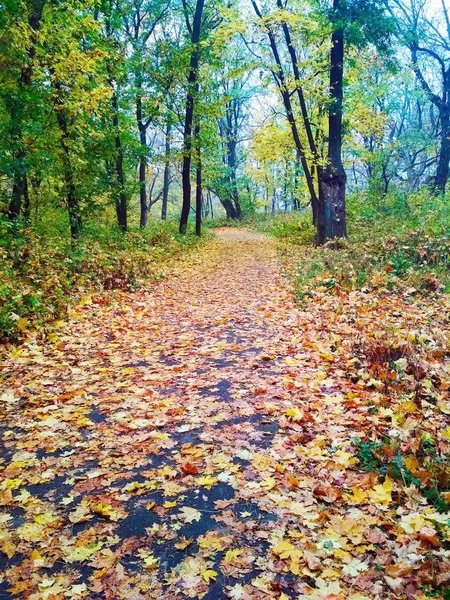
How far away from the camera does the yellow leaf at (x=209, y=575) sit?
2.40m

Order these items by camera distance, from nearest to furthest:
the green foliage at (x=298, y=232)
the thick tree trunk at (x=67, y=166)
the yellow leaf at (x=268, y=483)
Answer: the yellow leaf at (x=268, y=483) < the thick tree trunk at (x=67, y=166) < the green foliage at (x=298, y=232)

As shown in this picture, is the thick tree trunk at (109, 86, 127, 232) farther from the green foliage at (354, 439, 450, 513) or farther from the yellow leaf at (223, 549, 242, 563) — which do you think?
the yellow leaf at (223, 549, 242, 563)

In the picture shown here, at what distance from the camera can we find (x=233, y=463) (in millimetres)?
3492

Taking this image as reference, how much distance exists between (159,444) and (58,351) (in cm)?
300

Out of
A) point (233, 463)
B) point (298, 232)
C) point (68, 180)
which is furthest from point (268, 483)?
point (298, 232)

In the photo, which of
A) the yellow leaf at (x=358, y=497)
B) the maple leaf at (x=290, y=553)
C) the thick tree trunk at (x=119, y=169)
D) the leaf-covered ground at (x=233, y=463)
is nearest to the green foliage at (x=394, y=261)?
the leaf-covered ground at (x=233, y=463)

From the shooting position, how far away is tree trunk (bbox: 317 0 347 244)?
1256cm

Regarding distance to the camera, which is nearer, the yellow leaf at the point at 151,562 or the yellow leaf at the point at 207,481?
the yellow leaf at the point at 151,562

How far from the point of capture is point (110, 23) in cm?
1489

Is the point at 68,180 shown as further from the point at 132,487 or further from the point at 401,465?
the point at 401,465

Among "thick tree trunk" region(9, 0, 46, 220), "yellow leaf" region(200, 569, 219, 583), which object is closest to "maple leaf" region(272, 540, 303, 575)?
"yellow leaf" region(200, 569, 219, 583)

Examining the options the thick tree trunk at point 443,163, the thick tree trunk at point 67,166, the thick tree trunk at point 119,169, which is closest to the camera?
the thick tree trunk at point 67,166

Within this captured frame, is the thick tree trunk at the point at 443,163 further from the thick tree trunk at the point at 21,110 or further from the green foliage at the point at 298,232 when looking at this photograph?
the thick tree trunk at the point at 21,110

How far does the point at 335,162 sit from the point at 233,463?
11681 mm
